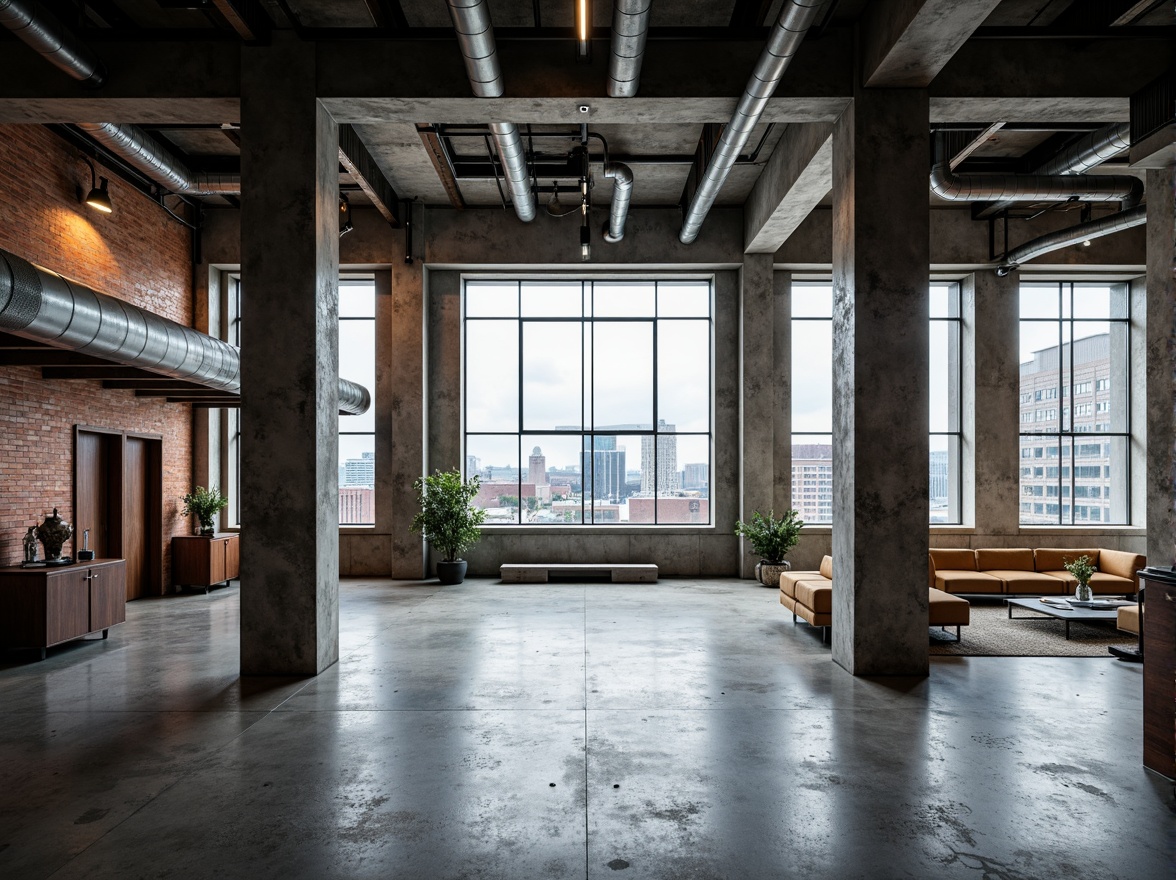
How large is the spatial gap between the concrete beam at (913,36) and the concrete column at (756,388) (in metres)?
5.87

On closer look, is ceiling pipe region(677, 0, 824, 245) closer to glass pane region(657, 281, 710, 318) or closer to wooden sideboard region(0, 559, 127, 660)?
glass pane region(657, 281, 710, 318)

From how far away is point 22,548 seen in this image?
→ 25.4 feet

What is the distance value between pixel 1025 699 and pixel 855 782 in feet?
7.91

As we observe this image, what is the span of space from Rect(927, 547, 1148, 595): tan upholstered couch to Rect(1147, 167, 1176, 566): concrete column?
2067 millimetres

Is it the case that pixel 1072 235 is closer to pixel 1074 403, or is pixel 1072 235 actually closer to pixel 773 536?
pixel 1074 403

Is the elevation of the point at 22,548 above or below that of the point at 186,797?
above

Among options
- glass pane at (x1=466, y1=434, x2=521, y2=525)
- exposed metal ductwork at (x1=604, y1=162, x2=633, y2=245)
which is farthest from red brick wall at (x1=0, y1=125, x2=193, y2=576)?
exposed metal ductwork at (x1=604, y1=162, x2=633, y2=245)

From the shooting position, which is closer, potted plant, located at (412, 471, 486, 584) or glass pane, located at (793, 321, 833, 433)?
potted plant, located at (412, 471, 486, 584)

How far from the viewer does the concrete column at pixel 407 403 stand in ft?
39.4

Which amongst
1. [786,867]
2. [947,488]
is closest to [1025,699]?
[786,867]

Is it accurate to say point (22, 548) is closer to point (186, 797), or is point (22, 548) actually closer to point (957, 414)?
point (186, 797)

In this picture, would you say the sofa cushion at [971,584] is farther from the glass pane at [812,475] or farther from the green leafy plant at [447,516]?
the green leafy plant at [447,516]

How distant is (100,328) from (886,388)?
22.8ft

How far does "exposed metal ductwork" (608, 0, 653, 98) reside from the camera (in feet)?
16.9
